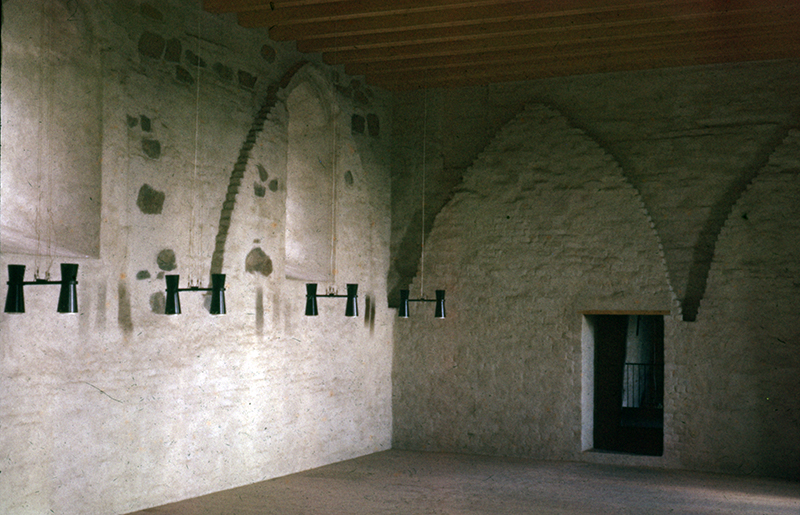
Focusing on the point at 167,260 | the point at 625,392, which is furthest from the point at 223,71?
the point at 625,392

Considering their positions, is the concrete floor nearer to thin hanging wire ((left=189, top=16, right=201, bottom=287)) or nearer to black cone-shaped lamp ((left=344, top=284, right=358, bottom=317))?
black cone-shaped lamp ((left=344, top=284, right=358, bottom=317))

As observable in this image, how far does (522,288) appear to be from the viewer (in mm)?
8641

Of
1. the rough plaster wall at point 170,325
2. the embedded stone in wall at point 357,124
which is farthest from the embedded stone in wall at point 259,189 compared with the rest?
the embedded stone in wall at point 357,124

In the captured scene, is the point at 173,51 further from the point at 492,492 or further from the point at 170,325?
the point at 492,492

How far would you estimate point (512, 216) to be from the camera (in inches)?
344

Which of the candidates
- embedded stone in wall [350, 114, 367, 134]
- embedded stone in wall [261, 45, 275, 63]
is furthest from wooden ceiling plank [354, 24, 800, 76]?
embedded stone in wall [261, 45, 275, 63]

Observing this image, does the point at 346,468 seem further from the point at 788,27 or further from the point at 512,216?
the point at 788,27

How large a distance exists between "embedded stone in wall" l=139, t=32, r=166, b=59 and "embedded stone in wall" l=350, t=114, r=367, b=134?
2.86 metres

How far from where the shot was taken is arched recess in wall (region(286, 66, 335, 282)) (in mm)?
8047

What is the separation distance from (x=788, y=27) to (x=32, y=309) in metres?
6.52

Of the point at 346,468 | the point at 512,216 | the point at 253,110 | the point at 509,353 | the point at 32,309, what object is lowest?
the point at 346,468

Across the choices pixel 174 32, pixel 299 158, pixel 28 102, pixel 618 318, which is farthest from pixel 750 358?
pixel 28 102

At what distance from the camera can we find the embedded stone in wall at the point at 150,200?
598cm

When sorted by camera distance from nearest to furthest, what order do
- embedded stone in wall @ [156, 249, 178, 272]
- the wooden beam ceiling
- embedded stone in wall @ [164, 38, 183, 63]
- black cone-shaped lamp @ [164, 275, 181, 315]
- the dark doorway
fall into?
1. black cone-shaped lamp @ [164, 275, 181, 315]
2. embedded stone in wall @ [156, 249, 178, 272]
3. embedded stone in wall @ [164, 38, 183, 63]
4. the wooden beam ceiling
5. the dark doorway
